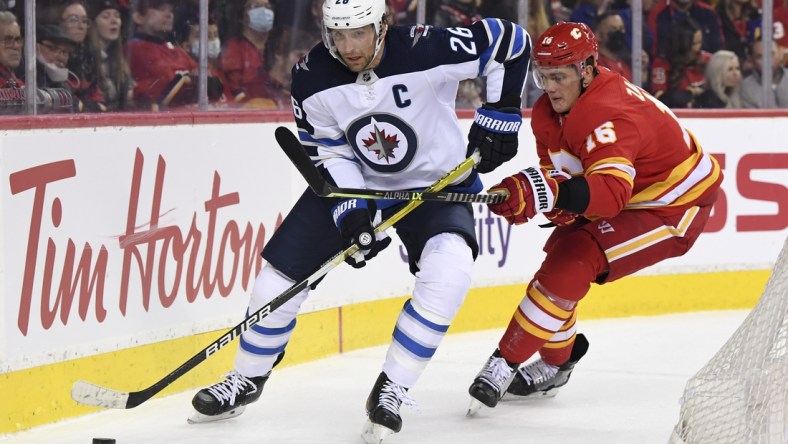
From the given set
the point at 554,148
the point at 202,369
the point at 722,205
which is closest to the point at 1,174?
the point at 202,369

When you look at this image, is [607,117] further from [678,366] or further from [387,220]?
[678,366]

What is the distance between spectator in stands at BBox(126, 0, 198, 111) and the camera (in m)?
4.19

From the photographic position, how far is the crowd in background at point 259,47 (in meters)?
3.88

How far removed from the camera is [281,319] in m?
3.52

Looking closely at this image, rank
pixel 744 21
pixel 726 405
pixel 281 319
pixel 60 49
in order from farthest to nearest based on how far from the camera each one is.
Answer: pixel 744 21 → pixel 60 49 → pixel 281 319 → pixel 726 405

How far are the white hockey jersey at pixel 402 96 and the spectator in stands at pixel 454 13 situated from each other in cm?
167

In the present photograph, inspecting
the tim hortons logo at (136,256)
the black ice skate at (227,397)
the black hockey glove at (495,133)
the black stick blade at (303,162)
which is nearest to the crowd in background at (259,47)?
the tim hortons logo at (136,256)

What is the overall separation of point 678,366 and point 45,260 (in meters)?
2.04

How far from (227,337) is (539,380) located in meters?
0.96

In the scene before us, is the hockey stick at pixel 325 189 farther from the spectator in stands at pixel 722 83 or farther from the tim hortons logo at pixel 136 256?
the spectator in stands at pixel 722 83

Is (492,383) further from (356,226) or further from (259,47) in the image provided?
(259,47)

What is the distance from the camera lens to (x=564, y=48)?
3350 millimetres

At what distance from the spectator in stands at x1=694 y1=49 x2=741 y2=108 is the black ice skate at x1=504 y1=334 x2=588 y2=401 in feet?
6.90

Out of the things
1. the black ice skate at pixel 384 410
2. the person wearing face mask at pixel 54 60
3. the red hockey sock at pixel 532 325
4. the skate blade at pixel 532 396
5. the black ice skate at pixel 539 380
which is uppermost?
the person wearing face mask at pixel 54 60
